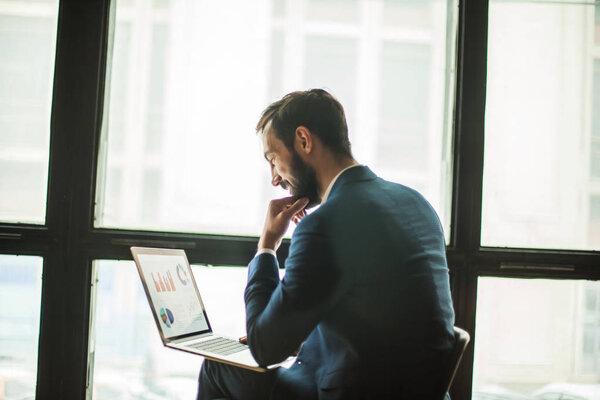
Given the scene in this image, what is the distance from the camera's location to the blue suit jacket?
1043 millimetres

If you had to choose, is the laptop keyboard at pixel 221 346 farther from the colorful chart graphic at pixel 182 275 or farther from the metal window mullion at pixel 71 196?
the metal window mullion at pixel 71 196

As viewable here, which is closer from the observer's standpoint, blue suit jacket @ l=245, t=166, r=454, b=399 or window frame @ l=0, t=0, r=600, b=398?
blue suit jacket @ l=245, t=166, r=454, b=399

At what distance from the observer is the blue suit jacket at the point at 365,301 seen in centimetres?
104

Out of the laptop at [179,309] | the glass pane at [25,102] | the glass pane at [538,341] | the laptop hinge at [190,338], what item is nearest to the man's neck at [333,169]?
the laptop at [179,309]

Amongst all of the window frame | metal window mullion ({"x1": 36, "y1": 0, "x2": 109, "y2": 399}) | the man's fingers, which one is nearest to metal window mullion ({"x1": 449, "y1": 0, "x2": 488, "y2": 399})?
the window frame

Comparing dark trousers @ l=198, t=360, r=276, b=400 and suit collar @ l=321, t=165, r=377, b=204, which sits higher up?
suit collar @ l=321, t=165, r=377, b=204

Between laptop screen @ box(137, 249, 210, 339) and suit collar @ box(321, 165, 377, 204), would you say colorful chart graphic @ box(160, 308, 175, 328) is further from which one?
suit collar @ box(321, 165, 377, 204)

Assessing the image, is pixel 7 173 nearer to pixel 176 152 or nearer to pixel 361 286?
pixel 176 152

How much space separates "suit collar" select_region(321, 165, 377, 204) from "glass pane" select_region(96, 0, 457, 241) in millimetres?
725

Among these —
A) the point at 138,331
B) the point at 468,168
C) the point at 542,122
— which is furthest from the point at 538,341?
the point at 138,331

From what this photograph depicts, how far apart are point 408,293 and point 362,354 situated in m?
0.16

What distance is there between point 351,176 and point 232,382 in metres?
0.62

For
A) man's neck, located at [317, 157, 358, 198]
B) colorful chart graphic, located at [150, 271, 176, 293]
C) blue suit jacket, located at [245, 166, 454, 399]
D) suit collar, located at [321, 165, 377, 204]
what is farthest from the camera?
colorful chart graphic, located at [150, 271, 176, 293]

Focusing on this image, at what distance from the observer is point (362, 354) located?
1053mm
